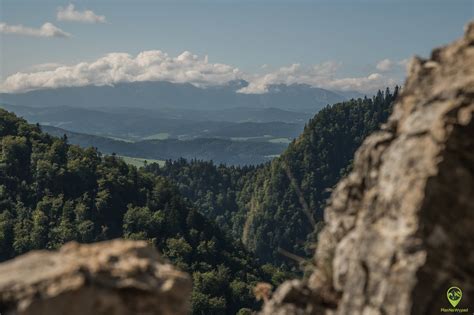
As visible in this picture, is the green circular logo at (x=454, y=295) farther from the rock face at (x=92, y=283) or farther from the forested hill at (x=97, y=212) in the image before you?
the forested hill at (x=97, y=212)

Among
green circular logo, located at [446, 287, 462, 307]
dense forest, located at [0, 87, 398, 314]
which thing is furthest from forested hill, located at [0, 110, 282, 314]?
green circular logo, located at [446, 287, 462, 307]

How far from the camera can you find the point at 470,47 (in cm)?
1716

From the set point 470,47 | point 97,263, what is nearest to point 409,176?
point 470,47

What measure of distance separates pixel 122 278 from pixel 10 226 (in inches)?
6137

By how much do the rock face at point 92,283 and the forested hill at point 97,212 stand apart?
130875 mm

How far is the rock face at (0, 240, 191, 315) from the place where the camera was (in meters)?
13.6

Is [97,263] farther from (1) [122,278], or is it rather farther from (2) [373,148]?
(2) [373,148]

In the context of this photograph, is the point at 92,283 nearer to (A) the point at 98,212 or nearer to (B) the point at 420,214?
(B) the point at 420,214

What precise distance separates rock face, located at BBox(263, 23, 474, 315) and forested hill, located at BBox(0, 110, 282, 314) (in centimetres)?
12980

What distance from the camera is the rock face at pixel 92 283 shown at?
1357 centimetres

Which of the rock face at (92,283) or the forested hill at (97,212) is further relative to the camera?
the forested hill at (97,212)

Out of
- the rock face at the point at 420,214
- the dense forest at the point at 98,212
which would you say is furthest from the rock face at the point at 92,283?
the dense forest at the point at 98,212

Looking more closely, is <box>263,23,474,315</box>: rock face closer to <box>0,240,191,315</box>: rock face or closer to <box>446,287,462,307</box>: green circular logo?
<box>446,287,462,307</box>: green circular logo

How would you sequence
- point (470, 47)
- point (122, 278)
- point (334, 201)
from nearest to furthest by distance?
point (122, 278)
point (470, 47)
point (334, 201)
